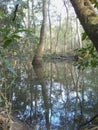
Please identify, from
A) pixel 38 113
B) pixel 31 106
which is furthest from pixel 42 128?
pixel 31 106

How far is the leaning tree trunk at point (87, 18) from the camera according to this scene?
6.45ft

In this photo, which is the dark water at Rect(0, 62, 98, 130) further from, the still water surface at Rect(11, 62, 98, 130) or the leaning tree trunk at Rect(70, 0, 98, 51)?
the leaning tree trunk at Rect(70, 0, 98, 51)

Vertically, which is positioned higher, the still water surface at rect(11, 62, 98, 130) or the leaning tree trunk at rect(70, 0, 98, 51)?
the leaning tree trunk at rect(70, 0, 98, 51)

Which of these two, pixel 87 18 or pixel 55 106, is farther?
pixel 55 106

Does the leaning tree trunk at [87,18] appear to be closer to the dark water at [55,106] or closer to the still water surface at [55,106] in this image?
the dark water at [55,106]

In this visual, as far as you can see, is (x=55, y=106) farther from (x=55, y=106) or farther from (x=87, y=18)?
(x=87, y=18)

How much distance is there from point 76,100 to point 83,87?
241cm

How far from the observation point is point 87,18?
211 cm

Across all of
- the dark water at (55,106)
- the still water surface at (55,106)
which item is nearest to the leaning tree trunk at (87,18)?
the dark water at (55,106)

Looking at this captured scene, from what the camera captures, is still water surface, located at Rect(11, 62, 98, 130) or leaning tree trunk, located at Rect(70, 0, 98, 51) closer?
leaning tree trunk, located at Rect(70, 0, 98, 51)

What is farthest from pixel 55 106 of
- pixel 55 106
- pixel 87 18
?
pixel 87 18

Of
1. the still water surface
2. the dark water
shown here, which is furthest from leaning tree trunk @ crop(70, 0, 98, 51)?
the still water surface

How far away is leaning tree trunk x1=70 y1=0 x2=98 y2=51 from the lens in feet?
6.45

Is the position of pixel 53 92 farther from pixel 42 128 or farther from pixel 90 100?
pixel 42 128
